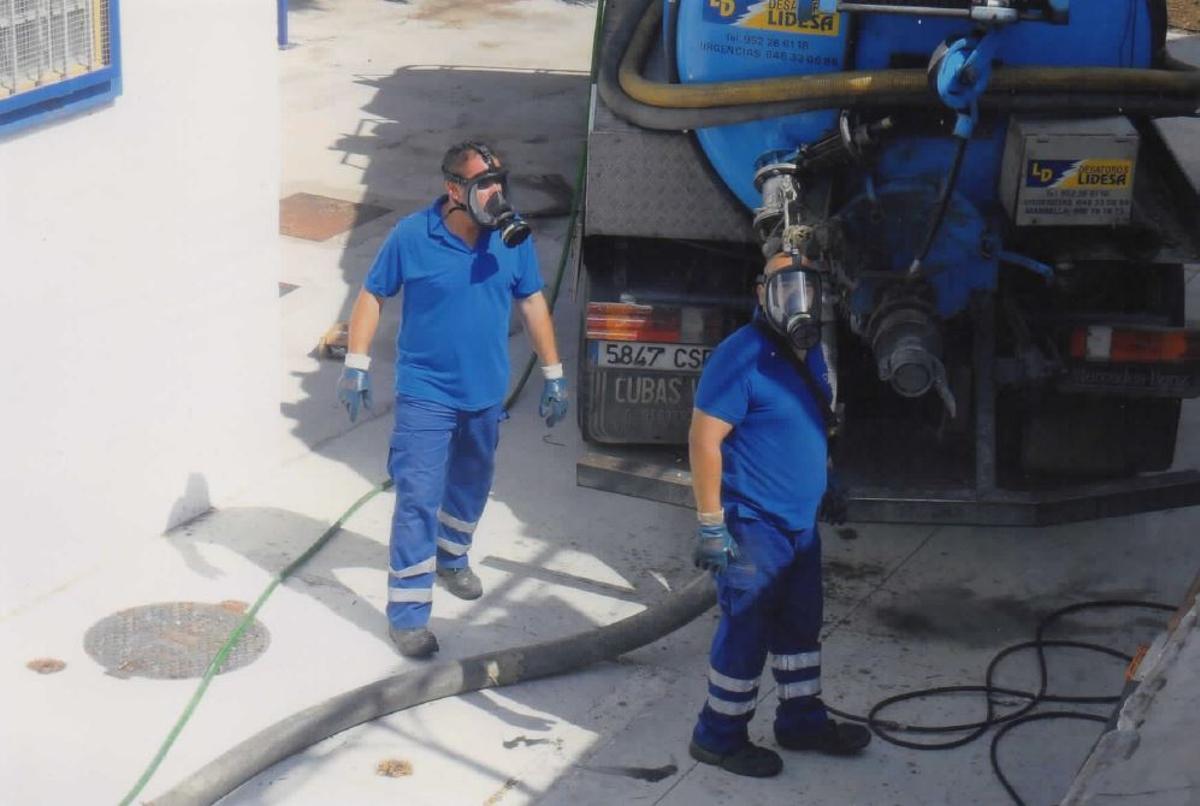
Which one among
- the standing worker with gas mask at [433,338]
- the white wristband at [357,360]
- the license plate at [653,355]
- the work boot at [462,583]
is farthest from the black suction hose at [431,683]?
the white wristband at [357,360]

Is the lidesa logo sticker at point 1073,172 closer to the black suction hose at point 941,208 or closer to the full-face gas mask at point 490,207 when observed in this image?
the black suction hose at point 941,208

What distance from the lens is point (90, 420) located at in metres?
6.40


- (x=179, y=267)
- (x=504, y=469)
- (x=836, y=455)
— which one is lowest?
(x=504, y=469)

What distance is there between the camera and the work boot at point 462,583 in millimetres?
6492

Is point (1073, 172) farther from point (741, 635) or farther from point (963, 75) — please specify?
point (741, 635)

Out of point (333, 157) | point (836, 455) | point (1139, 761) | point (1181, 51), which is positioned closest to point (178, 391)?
point (836, 455)

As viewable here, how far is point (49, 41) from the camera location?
595 cm

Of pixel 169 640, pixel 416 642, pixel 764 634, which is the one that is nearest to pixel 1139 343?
pixel 764 634

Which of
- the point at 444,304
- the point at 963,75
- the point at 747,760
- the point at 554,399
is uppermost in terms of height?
the point at 963,75

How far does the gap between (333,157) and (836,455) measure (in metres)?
6.95

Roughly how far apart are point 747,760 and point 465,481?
5.13 feet

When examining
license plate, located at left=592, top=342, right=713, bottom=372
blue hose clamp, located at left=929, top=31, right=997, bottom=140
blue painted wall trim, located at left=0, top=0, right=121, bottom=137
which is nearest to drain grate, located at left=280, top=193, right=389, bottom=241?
license plate, located at left=592, top=342, right=713, bottom=372

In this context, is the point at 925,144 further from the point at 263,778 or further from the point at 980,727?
the point at 263,778

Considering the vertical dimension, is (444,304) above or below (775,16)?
below
